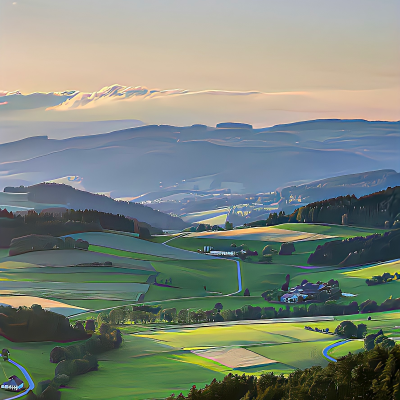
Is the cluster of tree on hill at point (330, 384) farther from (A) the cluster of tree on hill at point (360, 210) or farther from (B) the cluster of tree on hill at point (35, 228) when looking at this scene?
(B) the cluster of tree on hill at point (35, 228)

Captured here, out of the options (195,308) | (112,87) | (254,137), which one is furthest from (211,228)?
(112,87)

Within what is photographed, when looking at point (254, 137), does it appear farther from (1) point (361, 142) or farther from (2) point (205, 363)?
(2) point (205, 363)

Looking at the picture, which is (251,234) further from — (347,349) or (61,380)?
(61,380)

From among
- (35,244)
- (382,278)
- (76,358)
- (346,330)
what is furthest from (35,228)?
(382,278)

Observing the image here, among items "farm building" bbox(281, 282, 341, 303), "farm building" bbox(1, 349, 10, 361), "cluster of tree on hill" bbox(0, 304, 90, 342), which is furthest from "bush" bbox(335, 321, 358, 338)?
"farm building" bbox(1, 349, 10, 361)

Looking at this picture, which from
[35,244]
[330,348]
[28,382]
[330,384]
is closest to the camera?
[330,384]

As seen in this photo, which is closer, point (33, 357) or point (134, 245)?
point (33, 357)

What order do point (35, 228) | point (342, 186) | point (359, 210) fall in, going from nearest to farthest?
point (35, 228) < point (359, 210) < point (342, 186)
